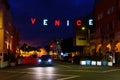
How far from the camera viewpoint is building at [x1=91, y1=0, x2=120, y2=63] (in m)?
72.6

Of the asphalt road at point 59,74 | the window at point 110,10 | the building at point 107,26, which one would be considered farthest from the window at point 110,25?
the asphalt road at point 59,74

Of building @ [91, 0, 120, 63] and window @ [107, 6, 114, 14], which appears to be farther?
window @ [107, 6, 114, 14]

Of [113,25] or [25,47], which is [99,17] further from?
[25,47]

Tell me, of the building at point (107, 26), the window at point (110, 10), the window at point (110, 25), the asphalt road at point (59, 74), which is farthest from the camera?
the window at point (110, 10)

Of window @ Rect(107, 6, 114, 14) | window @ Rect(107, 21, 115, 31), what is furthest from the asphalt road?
window @ Rect(107, 6, 114, 14)

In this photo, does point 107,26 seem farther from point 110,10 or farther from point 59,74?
point 59,74

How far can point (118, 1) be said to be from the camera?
236 ft

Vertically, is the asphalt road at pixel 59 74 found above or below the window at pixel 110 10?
below

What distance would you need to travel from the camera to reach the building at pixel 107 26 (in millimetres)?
72575

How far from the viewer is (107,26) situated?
8044cm

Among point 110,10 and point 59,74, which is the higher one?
point 110,10

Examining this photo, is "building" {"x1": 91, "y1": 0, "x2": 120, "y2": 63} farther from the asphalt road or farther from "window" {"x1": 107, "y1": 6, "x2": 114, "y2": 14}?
the asphalt road

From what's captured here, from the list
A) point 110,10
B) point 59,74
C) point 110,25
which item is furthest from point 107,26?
point 59,74

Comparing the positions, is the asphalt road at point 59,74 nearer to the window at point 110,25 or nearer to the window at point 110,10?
the window at point 110,25
